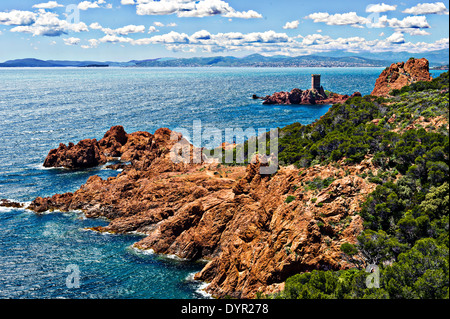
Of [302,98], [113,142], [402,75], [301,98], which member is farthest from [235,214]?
[301,98]

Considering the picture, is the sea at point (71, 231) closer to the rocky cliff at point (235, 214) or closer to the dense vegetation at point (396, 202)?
the rocky cliff at point (235, 214)

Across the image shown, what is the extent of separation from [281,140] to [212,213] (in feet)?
65.7

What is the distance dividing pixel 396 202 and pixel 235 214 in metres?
17.6

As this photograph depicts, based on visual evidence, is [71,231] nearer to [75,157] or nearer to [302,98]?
[75,157]

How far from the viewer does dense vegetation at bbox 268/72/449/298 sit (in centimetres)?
2358

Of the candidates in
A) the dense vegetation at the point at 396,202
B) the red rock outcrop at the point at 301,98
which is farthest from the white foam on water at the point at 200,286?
the red rock outcrop at the point at 301,98

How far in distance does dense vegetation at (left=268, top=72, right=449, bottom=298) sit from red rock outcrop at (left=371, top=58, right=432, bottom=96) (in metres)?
26.0

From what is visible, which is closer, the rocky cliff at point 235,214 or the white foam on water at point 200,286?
the rocky cliff at point 235,214

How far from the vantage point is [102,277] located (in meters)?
39.6

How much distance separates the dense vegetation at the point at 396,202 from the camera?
2358cm

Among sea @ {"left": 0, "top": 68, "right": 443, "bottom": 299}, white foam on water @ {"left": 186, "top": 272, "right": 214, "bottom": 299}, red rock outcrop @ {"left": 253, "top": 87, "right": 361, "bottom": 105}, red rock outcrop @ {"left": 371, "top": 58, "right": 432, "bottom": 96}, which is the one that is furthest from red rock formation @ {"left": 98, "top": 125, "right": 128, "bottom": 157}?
red rock outcrop @ {"left": 253, "top": 87, "right": 361, "bottom": 105}

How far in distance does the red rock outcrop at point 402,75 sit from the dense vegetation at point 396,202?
26009mm
